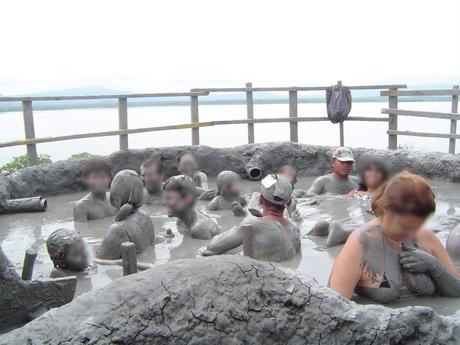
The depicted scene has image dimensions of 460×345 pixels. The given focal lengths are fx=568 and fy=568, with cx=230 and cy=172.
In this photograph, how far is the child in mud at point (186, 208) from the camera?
5.44m

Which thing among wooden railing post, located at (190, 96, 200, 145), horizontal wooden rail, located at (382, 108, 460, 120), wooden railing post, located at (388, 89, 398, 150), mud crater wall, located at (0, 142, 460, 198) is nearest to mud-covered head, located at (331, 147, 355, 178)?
mud crater wall, located at (0, 142, 460, 198)

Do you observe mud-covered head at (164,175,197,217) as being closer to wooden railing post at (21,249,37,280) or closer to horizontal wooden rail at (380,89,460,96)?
wooden railing post at (21,249,37,280)

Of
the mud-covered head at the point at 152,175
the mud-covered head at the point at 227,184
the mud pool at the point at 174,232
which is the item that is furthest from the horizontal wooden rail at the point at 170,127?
the mud-covered head at the point at 227,184

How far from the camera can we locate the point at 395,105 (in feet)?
33.1

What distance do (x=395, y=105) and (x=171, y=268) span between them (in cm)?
853

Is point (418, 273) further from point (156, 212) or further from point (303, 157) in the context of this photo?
point (303, 157)

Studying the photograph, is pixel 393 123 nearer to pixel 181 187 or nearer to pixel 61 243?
pixel 181 187

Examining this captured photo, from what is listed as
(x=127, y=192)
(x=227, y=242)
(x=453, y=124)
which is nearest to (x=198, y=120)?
(x=453, y=124)

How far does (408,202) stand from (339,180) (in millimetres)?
4784

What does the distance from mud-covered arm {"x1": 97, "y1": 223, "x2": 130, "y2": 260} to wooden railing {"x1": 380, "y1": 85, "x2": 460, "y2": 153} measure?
643 centimetres

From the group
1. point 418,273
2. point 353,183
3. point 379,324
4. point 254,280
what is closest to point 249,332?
point 254,280

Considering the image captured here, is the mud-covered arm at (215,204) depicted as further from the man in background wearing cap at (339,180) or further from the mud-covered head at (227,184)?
the man in background wearing cap at (339,180)

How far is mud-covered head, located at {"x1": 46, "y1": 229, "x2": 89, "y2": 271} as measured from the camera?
4195mm

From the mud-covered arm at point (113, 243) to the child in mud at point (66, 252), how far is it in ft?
1.38
